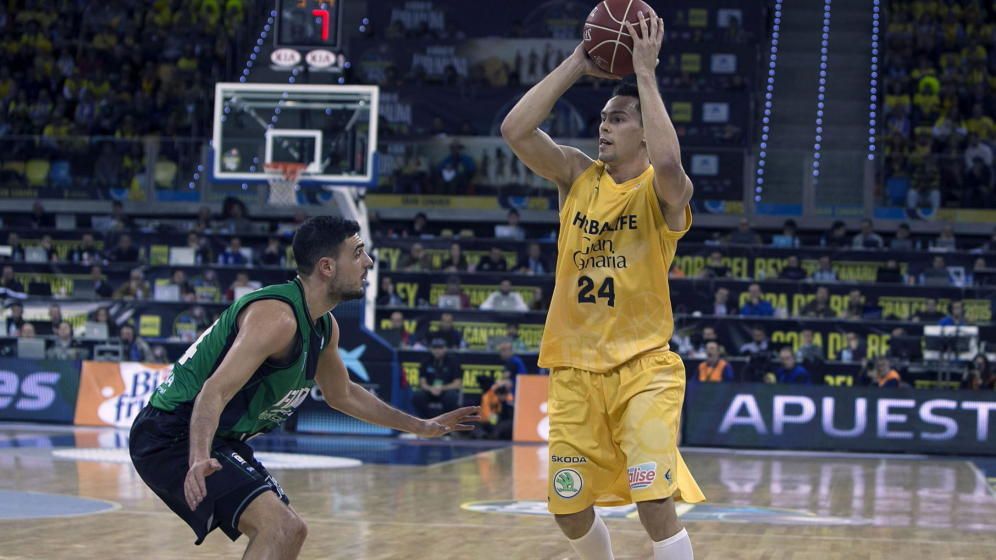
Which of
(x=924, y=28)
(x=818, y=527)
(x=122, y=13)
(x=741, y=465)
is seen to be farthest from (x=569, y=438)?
(x=122, y=13)

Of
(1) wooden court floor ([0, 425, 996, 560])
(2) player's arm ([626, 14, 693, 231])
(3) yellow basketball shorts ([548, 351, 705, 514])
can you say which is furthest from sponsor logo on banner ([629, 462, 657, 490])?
(1) wooden court floor ([0, 425, 996, 560])

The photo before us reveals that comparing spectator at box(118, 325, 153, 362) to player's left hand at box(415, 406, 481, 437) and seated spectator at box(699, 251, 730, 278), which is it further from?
player's left hand at box(415, 406, 481, 437)

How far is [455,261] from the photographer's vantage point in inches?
Answer: 877

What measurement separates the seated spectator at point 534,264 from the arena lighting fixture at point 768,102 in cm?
395

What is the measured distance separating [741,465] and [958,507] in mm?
3834

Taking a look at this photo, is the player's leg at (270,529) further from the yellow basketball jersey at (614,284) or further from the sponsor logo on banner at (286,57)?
the sponsor logo on banner at (286,57)

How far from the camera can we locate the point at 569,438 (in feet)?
18.2

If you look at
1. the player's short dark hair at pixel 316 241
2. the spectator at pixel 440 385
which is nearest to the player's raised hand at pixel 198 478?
the player's short dark hair at pixel 316 241

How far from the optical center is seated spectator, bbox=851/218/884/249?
875 inches

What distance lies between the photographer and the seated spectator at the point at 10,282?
2245 cm

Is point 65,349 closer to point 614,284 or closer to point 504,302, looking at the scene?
point 504,302

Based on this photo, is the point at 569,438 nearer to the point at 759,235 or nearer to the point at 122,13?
the point at 759,235

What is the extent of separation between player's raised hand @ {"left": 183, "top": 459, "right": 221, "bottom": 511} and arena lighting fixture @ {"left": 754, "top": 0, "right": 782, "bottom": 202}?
1932 cm

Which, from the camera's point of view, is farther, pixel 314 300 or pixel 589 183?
pixel 589 183
